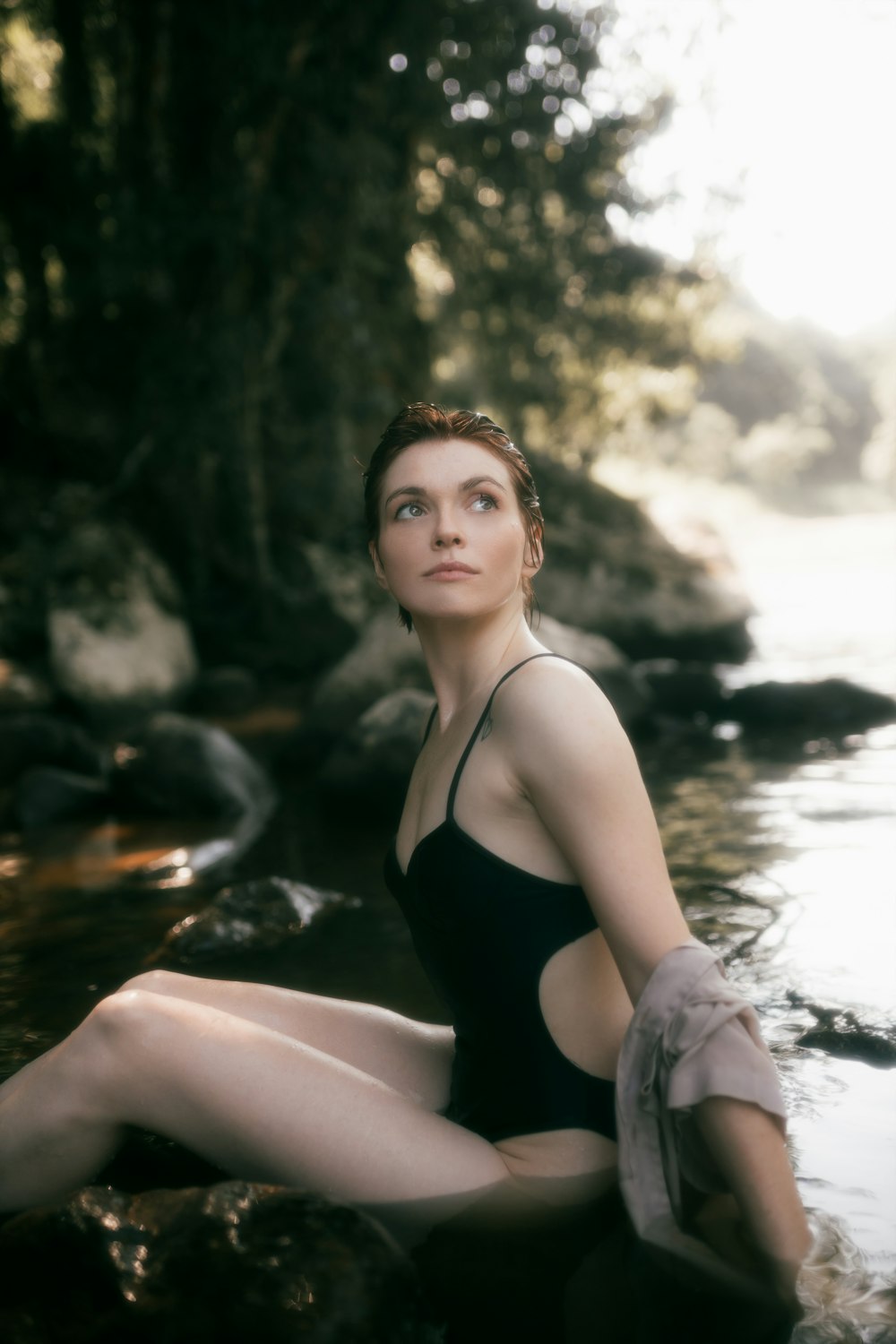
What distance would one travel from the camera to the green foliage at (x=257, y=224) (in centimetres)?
1222

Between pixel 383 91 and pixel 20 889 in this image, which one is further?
pixel 383 91

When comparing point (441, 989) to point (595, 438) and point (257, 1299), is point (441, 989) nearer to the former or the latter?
point (257, 1299)

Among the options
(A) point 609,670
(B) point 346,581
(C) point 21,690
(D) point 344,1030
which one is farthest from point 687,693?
(D) point 344,1030

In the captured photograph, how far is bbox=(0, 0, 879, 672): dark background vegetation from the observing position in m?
12.2

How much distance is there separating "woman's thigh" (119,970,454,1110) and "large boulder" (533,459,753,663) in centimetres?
1095

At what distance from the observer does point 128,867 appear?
641 centimetres

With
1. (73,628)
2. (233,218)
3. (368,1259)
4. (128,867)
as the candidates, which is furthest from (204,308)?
(368,1259)

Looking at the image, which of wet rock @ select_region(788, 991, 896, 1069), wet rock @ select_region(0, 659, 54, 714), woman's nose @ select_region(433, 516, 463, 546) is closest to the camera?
woman's nose @ select_region(433, 516, 463, 546)

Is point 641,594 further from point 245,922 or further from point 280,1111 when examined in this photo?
point 280,1111

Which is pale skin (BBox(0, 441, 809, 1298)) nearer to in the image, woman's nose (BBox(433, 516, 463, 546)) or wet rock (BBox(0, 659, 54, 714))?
woman's nose (BBox(433, 516, 463, 546))

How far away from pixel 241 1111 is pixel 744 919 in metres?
2.86

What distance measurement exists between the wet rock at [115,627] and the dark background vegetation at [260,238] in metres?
0.47

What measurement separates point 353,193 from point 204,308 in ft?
6.70

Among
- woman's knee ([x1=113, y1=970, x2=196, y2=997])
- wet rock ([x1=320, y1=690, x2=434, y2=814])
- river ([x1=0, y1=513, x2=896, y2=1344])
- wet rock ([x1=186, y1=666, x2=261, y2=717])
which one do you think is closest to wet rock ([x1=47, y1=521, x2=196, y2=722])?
wet rock ([x1=186, y1=666, x2=261, y2=717])
